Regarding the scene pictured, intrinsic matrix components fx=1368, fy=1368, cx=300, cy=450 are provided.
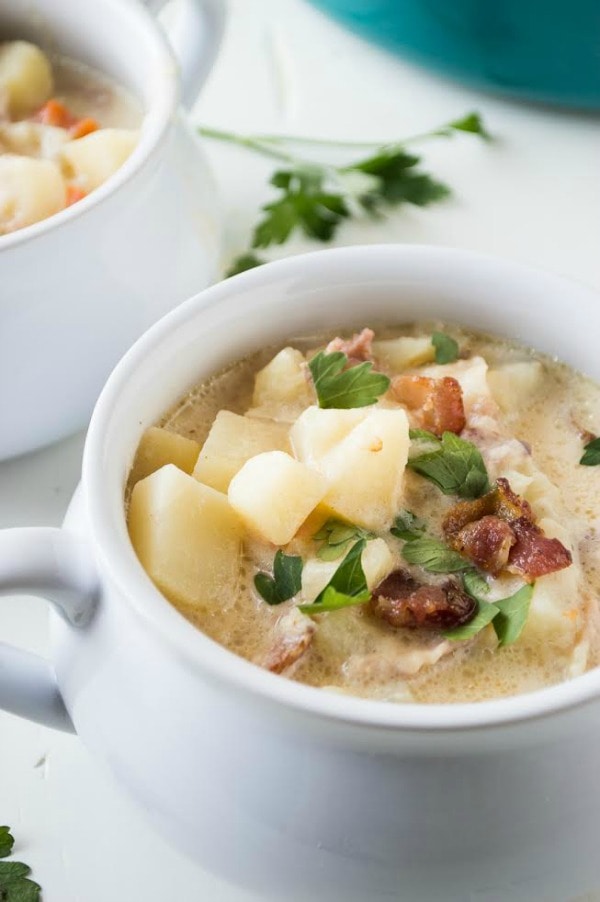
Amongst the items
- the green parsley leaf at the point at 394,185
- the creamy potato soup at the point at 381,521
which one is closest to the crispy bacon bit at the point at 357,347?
the creamy potato soup at the point at 381,521

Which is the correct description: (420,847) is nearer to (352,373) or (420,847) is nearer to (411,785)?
(411,785)

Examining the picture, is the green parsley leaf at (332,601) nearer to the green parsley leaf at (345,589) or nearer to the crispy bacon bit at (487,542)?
the green parsley leaf at (345,589)

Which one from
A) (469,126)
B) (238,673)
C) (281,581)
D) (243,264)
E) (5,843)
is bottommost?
(5,843)

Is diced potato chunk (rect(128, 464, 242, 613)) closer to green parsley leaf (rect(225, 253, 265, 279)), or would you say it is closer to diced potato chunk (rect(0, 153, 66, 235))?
diced potato chunk (rect(0, 153, 66, 235))

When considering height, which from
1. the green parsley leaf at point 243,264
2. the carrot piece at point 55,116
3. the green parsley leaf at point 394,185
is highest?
the carrot piece at point 55,116

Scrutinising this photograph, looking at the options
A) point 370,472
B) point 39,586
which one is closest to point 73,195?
point 370,472

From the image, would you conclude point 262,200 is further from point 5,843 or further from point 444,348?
point 5,843
